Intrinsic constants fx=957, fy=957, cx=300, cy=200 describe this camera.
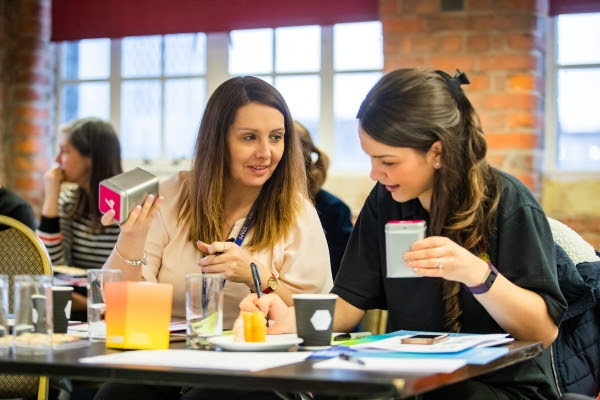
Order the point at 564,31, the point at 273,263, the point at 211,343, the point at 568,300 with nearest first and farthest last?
the point at 211,343 < the point at 568,300 < the point at 273,263 < the point at 564,31

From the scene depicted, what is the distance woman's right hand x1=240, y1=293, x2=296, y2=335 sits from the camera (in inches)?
84.4

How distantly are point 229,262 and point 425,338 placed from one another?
2.37ft

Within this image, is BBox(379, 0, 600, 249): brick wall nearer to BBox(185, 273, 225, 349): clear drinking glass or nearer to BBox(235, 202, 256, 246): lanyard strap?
BBox(235, 202, 256, 246): lanyard strap

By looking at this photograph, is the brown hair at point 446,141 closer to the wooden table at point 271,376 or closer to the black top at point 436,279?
the black top at point 436,279

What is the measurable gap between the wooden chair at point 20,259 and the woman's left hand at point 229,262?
0.47 m

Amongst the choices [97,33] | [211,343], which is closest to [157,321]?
[211,343]

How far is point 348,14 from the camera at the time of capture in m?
4.66

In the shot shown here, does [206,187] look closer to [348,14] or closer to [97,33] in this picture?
[348,14]

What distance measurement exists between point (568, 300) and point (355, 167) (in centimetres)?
264

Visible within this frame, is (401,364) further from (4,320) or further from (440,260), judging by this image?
(4,320)

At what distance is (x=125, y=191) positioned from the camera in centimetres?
219

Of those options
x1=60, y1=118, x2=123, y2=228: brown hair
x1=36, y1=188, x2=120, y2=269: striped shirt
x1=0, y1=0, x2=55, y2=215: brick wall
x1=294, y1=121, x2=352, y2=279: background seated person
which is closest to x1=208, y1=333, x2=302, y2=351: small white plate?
x1=294, y1=121, x2=352, y2=279: background seated person

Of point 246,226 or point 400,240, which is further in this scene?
point 246,226

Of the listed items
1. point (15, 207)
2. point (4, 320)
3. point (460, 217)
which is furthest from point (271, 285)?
point (15, 207)
